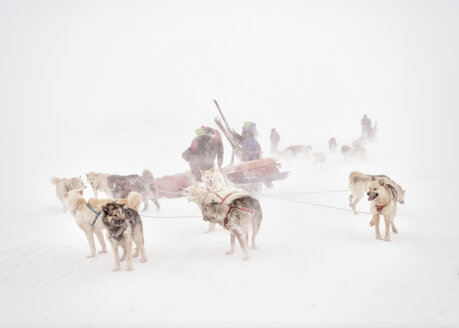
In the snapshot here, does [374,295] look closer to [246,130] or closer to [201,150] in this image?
[201,150]

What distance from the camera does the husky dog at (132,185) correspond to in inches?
270

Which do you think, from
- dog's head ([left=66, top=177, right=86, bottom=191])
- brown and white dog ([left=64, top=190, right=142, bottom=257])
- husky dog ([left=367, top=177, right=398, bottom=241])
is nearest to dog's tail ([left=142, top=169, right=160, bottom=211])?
dog's head ([left=66, top=177, right=86, bottom=191])

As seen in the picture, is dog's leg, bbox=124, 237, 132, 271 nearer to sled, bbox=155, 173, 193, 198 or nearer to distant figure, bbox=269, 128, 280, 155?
sled, bbox=155, 173, 193, 198

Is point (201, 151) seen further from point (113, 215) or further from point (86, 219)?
point (113, 215)

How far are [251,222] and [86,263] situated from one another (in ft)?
8.38

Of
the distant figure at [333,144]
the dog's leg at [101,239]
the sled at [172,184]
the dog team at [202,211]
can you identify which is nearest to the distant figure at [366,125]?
the distant figure at [333,144]

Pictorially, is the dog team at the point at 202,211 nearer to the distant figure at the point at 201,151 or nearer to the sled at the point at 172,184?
the sled at the point at 172,184

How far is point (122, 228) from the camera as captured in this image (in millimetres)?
3615

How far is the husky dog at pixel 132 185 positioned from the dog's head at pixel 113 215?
3.43 meters

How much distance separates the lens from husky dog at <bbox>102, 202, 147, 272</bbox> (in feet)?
11.6

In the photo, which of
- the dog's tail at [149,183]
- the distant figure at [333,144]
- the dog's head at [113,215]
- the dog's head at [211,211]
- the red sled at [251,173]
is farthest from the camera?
the distant figure at [333,144]

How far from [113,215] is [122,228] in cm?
22

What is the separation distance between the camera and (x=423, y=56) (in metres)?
35.7

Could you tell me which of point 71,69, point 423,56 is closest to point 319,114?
point 423,56
